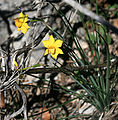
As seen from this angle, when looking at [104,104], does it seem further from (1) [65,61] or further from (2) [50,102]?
(1) [65,61]

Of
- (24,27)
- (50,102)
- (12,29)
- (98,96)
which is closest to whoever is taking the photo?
(24,27)

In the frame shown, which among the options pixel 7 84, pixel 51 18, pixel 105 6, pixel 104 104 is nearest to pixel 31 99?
pixel 7 84

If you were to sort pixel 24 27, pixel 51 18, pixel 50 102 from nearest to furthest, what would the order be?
pixel 24 27 → pixel 50 102 → pixel 51 18

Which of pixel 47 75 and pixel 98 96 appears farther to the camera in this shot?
pixel 47 75

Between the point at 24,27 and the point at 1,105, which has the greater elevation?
the point at 24,27

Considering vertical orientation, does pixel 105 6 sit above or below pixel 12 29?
above

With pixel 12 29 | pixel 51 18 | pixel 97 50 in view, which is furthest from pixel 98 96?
pixel 12 29

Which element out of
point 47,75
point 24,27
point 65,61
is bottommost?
point 47,75

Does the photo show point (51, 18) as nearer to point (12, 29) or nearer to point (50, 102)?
point (12, 29)

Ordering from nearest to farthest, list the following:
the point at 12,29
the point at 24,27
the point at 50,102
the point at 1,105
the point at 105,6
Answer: the point at 24,27, the point at 1,105, the point at 50,102, the point at 12,29, the point at 105,6
